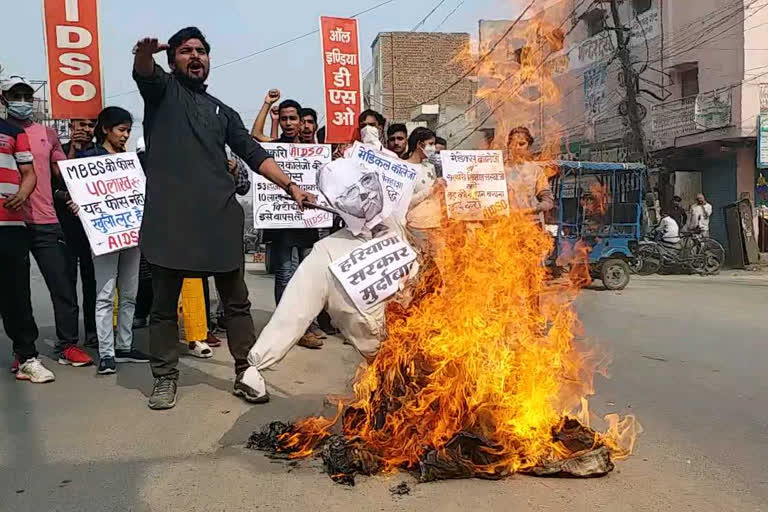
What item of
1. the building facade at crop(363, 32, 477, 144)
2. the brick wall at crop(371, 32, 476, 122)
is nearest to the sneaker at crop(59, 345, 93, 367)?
the building facade at crop(363, 32, 477, 144)

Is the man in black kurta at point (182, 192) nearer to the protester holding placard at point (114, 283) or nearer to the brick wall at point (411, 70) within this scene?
the protester holding placard at point (114, 283)

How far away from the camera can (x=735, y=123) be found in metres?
18.8

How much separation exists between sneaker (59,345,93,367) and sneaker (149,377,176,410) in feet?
4.58

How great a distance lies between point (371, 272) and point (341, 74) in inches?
263

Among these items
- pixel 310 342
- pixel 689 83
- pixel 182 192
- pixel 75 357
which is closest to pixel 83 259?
pixel 75 357

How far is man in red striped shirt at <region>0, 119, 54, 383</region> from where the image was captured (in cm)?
502

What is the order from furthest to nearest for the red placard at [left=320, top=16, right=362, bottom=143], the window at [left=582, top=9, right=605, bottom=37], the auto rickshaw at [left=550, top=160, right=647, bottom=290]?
the window at [left=582, top=9, right=605, bottom=37] → the auto rickshaw at [left=550, top=160, right=647, bottom=290] → the red placard at [left=320, top=16, right=362, bottom=143]

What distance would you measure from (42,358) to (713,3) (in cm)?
2026

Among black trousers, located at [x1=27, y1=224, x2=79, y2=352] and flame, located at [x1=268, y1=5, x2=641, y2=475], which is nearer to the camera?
flame, located at [x1=268, y1=5, x2=641, y2=475]

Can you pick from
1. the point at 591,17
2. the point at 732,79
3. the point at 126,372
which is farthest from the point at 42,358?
the point at 591,17

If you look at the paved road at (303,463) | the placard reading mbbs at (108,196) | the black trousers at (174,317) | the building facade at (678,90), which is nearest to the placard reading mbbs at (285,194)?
the paved road at (303,463)

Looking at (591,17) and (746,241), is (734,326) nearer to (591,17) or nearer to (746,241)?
(746,241)

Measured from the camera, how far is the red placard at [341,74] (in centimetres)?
928

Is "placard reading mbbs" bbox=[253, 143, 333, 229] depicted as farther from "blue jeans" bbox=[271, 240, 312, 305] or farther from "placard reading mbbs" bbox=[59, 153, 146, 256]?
"placard reading mbbs" bbox=[59, 153, 146, 256]
